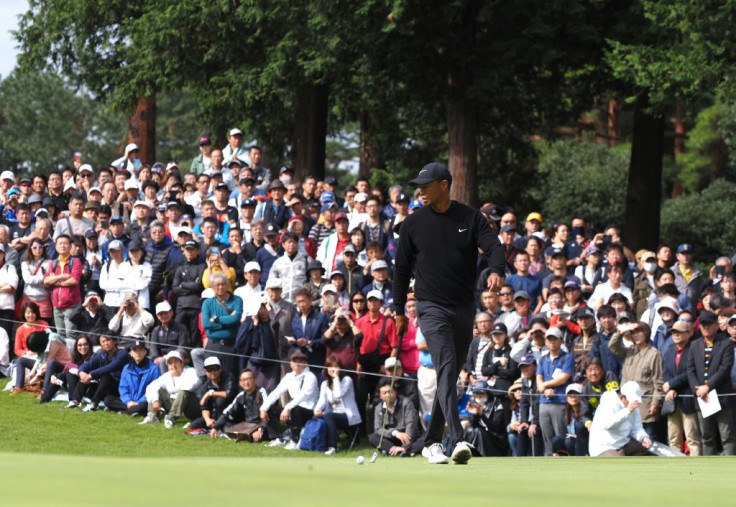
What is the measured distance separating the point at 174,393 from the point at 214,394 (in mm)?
703

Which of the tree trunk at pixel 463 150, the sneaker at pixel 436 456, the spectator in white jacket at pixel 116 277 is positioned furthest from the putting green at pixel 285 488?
the tree trunk at pixel 463 150

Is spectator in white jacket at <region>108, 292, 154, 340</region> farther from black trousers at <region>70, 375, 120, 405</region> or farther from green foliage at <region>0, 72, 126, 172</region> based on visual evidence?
green foliage at <region>0, 72, 126, 172</region>

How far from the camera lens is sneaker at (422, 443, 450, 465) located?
9.26 metres

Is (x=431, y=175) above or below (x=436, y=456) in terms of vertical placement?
above

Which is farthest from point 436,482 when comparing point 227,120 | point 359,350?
point 227,120

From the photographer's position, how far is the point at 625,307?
1566cm

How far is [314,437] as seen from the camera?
51.3 ft

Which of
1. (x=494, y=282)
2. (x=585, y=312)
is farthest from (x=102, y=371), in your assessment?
(x=494, y=282)

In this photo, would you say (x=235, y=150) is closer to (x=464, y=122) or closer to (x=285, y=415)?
(x=464, y=122)

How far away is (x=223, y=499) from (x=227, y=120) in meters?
29.3

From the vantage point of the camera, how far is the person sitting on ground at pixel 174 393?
16578 mm

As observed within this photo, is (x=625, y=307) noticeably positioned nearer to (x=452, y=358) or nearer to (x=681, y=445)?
(x=681, y=445)

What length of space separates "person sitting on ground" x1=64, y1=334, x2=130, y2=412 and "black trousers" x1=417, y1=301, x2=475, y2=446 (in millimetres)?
8587

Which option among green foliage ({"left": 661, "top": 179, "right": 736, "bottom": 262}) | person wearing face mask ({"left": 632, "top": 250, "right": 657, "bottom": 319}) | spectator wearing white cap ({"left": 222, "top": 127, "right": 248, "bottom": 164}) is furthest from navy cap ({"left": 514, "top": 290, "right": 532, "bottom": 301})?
green foliage ({"left": 661, "top": 179, "right": 736, "bottom": 262})
